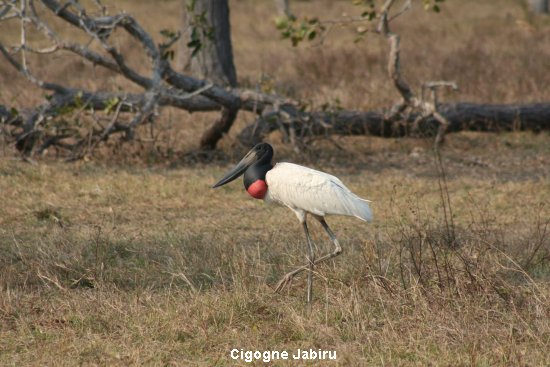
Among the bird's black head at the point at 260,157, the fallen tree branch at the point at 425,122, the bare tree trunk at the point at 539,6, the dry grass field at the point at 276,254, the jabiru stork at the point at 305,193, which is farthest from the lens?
the bare tree trunk at the point at 539,6

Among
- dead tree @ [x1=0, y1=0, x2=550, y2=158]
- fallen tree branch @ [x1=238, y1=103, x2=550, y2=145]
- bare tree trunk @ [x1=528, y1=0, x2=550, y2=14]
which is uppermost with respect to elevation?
dead tree @ [x1=0, y1=0, x2=550, y2=158]

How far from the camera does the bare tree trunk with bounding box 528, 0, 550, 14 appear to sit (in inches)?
1017

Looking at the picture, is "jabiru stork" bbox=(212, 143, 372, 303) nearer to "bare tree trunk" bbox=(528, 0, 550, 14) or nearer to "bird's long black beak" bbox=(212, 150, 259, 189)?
"bird's long black beak" bbox=(212, 150, 259, 189)

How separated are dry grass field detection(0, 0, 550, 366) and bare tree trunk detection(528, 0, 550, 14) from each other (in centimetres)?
1273

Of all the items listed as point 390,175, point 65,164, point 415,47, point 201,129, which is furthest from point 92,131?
point 415,47

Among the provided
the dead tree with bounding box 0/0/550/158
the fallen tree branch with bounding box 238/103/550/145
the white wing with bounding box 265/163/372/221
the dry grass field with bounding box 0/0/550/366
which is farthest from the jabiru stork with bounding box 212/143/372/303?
the fallen tree branch with bounding box 238/103/550/145

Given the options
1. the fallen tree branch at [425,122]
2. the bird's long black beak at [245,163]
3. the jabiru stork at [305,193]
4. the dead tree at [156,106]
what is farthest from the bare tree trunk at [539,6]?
the jabiru stork at [305,193]

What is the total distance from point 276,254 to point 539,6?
71.4ft

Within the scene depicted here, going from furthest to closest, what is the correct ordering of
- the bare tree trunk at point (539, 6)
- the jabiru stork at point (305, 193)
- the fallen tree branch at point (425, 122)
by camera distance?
the bare tree trunk at point (539, 6), the fallen tree branch at point (425, 122), the jabiru stork at point (305, 193)

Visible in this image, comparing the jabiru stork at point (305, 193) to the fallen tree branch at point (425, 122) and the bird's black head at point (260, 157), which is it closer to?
the bird's black head at point (260, 157)

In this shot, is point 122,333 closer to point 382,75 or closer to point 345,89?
point 345,89

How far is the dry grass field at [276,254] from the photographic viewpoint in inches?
195

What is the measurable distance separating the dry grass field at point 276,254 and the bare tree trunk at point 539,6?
41.8 ft

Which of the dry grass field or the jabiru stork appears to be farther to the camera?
the jabiru stork
